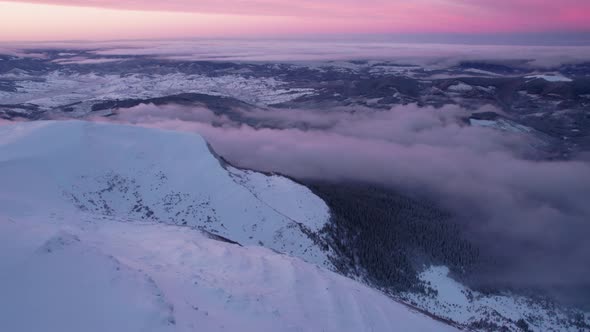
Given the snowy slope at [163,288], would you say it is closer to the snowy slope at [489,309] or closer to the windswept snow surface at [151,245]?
the windswept snow surface at [151,245]

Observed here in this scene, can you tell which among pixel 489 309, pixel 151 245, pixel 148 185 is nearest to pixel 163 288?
pixel 151 245

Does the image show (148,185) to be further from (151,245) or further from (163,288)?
(163,288)

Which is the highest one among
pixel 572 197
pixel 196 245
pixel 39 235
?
pixel 39 235

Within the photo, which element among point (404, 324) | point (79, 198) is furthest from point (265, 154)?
point (404, 324)

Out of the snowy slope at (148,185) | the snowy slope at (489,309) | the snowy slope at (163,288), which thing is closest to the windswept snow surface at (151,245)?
the snowy slope at (163,288)

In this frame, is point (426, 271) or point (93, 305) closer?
point (93, 305)

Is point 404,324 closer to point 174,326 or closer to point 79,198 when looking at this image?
point 174,326
